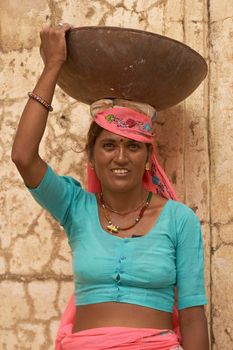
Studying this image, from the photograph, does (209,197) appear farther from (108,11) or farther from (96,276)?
(108,11)

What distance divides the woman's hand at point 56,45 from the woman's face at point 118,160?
1.10ft

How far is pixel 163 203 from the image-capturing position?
264 cm

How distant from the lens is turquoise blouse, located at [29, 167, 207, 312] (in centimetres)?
242

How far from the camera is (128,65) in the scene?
2.40 meters

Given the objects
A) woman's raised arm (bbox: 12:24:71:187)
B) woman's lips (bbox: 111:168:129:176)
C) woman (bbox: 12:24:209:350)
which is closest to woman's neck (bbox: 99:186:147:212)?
woman (bbox: 12:24:209:350)

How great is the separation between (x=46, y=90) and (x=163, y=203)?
664 millimetres

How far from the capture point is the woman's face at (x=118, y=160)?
8.20 feet

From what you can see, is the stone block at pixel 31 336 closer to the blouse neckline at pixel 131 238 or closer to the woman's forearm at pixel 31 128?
the blouse neckline at pixel 131 238

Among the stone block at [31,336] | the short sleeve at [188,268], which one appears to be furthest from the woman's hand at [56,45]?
the stone block at [31,336]

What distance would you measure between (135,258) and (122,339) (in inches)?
12.0

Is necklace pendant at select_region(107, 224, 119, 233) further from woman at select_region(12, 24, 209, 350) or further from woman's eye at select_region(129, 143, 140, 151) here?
woman's eye at select_region(129, 143, 140, 151)

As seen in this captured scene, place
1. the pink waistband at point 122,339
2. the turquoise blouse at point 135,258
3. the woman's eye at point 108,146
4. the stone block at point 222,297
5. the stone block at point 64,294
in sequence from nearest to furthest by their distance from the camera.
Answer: the pink waistband at point 122,339 < the turquoise blouse at point 135,258 < the woman's eye at point 108,146 < the stone block at point 222,297 < the stone block at point 64,294

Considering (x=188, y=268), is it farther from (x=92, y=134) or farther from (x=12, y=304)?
(x=12, y=304)

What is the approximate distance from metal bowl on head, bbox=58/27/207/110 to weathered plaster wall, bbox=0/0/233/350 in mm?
521
